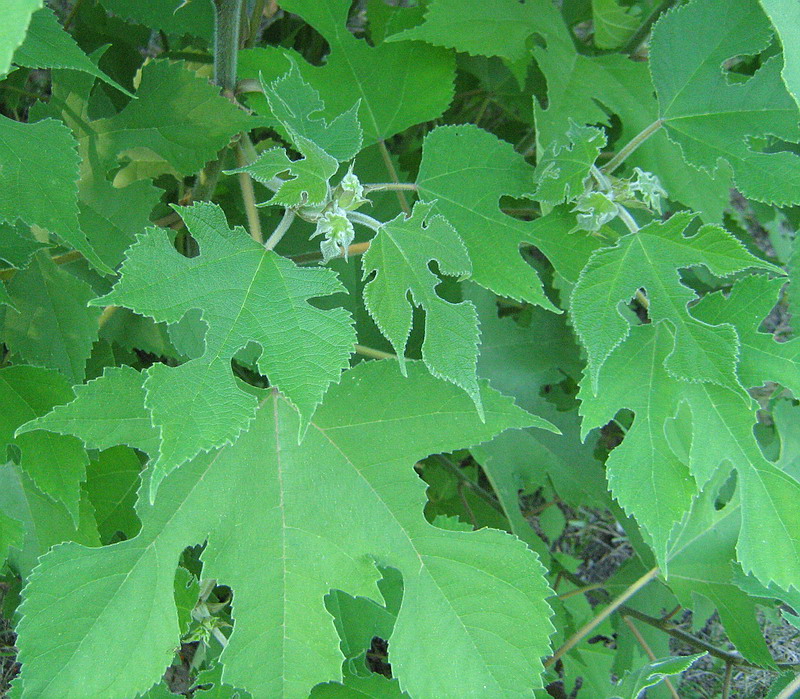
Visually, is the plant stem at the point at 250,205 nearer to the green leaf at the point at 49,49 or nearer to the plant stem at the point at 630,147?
the green leaf at the point at 49,49

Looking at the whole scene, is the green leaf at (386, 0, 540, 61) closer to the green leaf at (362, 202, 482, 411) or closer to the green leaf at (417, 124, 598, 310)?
the green leaf at (417, 124, 598, 310)

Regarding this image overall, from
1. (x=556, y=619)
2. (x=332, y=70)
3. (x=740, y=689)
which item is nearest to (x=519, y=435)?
(x=556, y=619)

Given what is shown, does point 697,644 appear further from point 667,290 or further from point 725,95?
point 725,95

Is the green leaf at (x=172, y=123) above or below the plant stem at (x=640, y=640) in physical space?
above

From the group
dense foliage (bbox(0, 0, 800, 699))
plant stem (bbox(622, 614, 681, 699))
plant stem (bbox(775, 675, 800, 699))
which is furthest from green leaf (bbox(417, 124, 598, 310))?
plant stem (bbox(622, 614, 681, 699))


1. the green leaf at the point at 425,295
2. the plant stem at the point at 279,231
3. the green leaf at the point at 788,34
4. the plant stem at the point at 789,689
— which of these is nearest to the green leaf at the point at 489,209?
the green leaf at the point at 425,295

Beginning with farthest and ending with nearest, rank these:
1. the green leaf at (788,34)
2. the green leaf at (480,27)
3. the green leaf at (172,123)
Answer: the green leaf at (480,27) → the green leaf at (172,123) → the green leaf at (788,34)

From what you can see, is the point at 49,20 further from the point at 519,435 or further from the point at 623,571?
the point at 623,571
